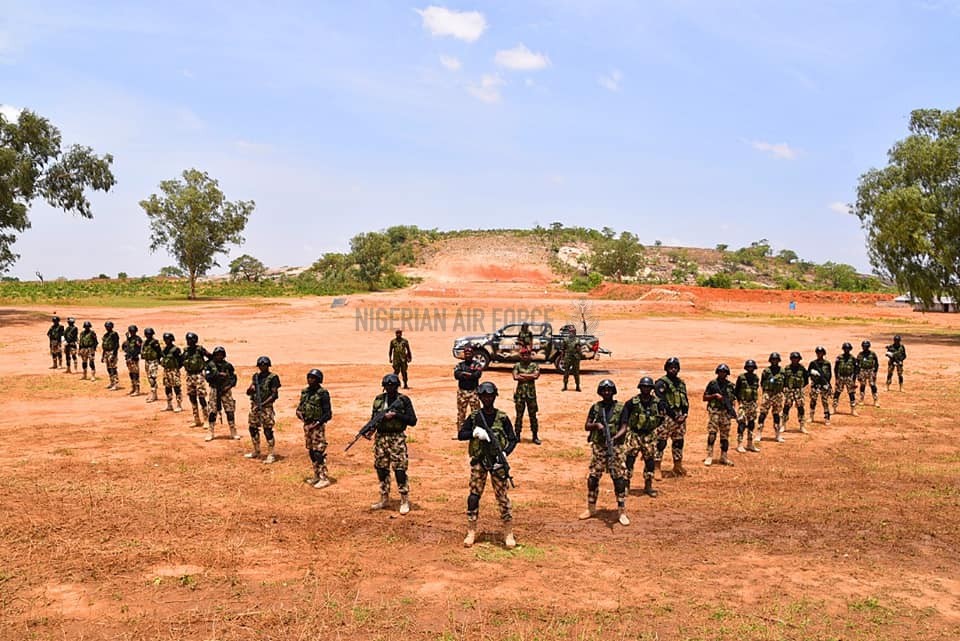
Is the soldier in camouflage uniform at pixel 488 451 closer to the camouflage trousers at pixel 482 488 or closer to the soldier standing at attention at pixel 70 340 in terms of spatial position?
the camouflage trousers at pixel 482 488

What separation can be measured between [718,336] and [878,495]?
2615 cm

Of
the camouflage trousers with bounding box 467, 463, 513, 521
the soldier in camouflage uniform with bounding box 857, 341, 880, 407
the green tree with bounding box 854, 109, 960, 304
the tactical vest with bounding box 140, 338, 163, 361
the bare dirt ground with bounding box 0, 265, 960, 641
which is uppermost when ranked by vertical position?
the green tree with bounding box 854, 109, 960, 304

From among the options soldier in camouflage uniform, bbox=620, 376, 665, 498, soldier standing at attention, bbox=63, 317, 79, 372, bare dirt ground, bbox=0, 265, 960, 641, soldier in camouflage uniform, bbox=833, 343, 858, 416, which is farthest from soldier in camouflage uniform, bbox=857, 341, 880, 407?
soldier standing at attention, bbox=63, 317, 79, 372

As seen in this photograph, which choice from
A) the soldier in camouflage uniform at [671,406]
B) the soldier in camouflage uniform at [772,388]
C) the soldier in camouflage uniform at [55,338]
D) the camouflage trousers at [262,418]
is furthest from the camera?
the soldier in camouflage uniform at [55,338]

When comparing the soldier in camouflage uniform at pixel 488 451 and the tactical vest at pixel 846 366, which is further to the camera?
the tactical vest at pixel 846 366

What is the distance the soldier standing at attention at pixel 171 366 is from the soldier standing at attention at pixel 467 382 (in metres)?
6.10

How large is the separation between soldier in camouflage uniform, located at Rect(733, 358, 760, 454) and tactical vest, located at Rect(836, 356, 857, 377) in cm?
430

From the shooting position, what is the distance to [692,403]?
58.0 ft

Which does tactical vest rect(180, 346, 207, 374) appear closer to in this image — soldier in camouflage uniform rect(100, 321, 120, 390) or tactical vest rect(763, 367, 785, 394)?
soldier in camouflage uniform rect(100, 321, 120, 390)

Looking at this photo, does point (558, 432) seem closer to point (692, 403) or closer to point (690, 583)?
point (692, 403)

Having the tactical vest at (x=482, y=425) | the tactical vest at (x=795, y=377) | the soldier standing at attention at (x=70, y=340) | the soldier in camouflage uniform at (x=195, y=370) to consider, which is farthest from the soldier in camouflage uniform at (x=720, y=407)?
the soldier standing at attention at (x=70, y=340)

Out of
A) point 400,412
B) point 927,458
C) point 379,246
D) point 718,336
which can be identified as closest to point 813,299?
point 718,336

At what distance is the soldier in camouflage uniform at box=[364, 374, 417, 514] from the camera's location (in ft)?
29.4

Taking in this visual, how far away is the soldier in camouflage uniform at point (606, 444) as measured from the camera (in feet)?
28.5
